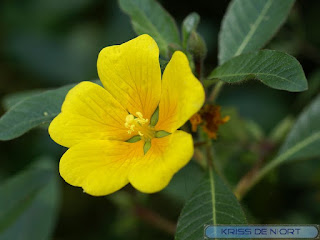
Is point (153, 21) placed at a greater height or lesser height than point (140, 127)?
greater

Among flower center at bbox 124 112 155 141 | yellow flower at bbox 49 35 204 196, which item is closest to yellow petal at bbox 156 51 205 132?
yellow flower at bbox 49 35 204 196

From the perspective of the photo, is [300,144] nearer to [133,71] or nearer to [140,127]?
[140,127]

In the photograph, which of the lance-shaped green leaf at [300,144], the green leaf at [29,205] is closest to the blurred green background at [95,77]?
the lance-shaped green leaf at [300,144]

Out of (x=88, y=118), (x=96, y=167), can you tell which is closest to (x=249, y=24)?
(x=88, y=118)

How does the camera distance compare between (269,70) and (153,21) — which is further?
(153,21)

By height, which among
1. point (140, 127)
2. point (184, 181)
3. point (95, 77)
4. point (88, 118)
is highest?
point (88, 118)

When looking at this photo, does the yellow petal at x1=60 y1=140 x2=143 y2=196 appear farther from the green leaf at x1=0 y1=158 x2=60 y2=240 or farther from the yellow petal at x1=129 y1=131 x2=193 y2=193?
the green leaf at x1=0 y1=158 x2=60 y2=240

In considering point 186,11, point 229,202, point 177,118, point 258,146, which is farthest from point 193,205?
point 186,11
